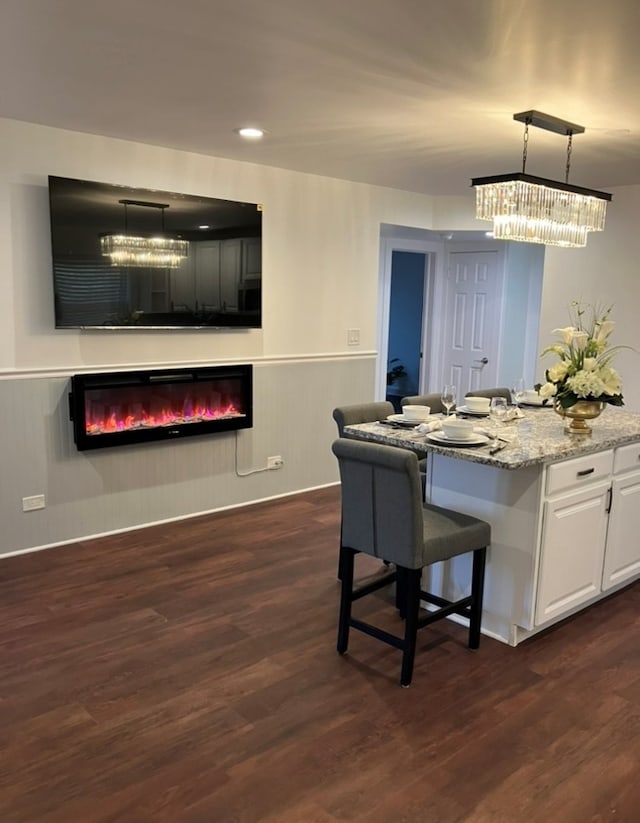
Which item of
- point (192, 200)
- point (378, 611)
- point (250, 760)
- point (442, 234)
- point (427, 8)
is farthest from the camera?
point (442, 234)

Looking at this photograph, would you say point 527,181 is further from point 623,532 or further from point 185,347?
point 185,347

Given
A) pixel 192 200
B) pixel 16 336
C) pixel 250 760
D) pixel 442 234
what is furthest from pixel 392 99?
pixel 442 234

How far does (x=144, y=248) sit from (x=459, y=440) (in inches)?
96.3

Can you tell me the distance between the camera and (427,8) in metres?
2.19

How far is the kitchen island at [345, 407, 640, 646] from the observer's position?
302 cm

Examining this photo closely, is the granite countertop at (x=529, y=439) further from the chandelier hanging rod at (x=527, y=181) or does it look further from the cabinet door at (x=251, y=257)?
the cabinet door at (x=251, y=257)

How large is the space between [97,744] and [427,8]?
276 cm

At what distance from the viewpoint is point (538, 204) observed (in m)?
3.46

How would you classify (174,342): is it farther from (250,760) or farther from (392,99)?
(250,760)

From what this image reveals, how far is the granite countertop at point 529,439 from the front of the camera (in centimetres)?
292

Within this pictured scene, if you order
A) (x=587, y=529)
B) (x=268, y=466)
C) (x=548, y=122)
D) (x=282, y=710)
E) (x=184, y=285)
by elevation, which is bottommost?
(x=282, y=710)

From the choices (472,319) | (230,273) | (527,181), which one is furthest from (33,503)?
(472,319)

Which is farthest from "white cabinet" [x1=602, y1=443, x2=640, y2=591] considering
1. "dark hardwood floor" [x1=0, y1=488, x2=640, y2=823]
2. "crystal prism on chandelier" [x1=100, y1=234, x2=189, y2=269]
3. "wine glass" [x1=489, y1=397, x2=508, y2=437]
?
"crystal prism on chandelier" [x1=100, y1=234, x2=189, y2=269]

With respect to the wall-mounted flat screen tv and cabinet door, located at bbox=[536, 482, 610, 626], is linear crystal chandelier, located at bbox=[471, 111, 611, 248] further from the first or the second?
the wall-mounted flat screen tv
